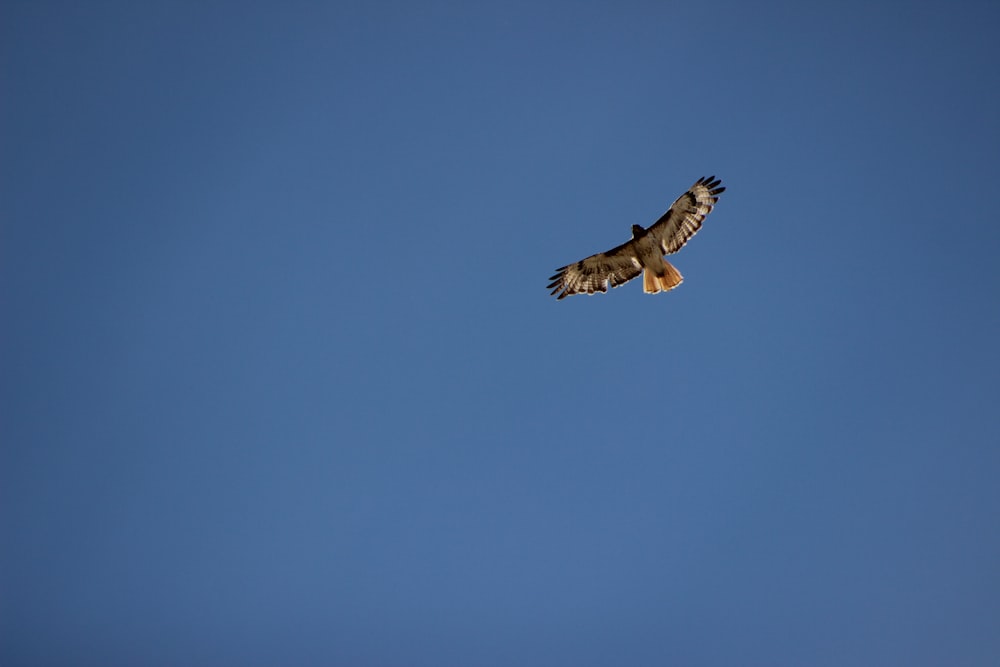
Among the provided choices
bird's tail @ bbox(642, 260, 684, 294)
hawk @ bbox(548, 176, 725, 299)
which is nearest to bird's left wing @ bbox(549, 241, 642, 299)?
hawk @ bbox(548, 176, 725, 299)

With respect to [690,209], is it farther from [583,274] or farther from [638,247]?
[583,274]

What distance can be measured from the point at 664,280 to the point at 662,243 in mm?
853

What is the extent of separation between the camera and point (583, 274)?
53.0ft

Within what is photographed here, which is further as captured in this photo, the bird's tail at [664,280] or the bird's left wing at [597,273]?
the bird's left wing at [597,273]

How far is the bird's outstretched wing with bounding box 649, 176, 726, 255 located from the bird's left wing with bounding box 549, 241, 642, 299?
726 mm

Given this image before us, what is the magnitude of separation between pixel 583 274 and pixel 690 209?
2.64 metres

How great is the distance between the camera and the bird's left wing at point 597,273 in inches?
614

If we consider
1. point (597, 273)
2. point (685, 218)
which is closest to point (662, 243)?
point (685, 218)

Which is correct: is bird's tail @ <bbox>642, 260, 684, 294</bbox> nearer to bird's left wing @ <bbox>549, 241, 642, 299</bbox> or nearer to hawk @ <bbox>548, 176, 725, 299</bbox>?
hawk @ <bbox>548, 176, 725, 299</bbox>

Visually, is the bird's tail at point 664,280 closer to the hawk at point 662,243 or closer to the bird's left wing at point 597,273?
the hawk at point 662,243

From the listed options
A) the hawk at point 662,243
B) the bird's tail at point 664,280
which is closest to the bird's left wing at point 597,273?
the hawk at point 662,243

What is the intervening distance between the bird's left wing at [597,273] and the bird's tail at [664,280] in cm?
68

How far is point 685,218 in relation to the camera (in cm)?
1511

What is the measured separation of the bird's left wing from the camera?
51.1 ft
